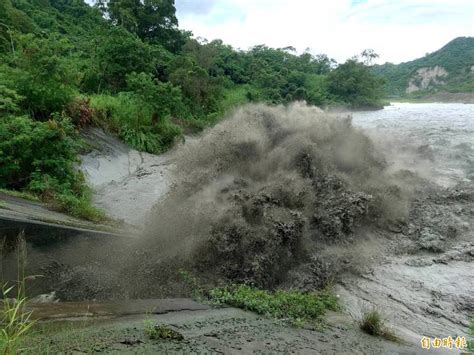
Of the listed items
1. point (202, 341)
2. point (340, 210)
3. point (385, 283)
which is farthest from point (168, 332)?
point (340, 210)

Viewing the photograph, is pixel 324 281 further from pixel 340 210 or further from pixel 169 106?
pixel 169 106

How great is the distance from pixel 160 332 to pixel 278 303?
1.92 m

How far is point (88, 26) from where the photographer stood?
32250 mm

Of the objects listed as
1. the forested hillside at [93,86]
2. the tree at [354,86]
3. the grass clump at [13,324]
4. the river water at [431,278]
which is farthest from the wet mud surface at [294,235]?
the tree at [354,86]

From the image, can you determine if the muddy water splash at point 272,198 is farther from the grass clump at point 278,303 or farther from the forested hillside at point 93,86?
the forested hillside at point 93,86

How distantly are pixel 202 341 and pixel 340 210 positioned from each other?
5100mm

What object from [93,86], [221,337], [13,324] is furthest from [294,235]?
[93,86]

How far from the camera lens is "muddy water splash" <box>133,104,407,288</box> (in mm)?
6297

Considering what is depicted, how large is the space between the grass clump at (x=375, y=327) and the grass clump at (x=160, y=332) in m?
2.44

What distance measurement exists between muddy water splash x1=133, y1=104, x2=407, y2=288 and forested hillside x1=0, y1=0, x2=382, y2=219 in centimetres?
235

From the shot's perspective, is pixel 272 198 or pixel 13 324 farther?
pixel 272 198

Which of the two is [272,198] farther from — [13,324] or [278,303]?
[13,324]

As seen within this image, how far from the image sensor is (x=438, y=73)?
89375 mm

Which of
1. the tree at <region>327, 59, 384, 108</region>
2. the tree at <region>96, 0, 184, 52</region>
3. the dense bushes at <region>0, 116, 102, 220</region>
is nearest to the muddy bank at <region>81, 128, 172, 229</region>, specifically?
the dense bushes at <region>0, 116, 102, 220</region>
